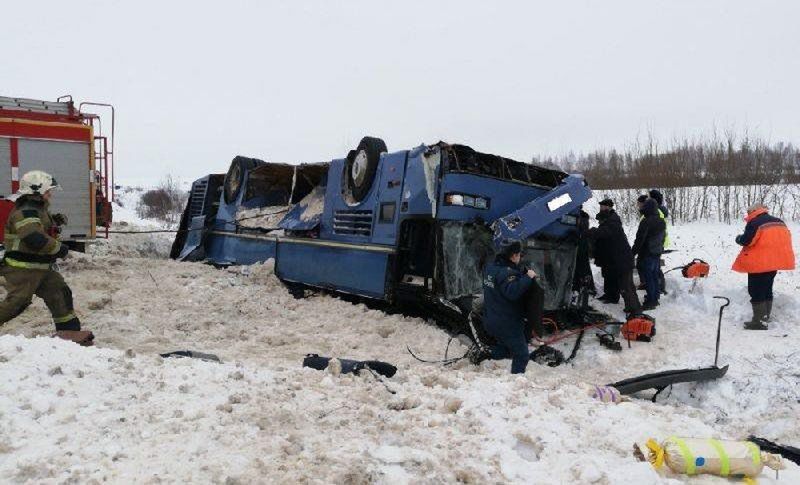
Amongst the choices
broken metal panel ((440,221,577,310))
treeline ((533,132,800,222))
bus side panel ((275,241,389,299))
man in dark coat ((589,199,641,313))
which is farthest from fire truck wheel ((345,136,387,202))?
treeline ((533,132,800,222))

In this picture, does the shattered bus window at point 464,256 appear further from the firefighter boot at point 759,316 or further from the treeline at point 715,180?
the treeline at point 715,180

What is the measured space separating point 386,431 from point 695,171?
55.6ft

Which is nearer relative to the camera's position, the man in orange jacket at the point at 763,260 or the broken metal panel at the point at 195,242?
the man in orange jacket at the point at 763,260

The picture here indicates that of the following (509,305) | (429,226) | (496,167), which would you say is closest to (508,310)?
(509,305)

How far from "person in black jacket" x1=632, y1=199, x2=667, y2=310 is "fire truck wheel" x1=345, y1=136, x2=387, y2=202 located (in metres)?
3.66

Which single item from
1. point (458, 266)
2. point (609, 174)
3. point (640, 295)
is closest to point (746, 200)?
point (609, 174)

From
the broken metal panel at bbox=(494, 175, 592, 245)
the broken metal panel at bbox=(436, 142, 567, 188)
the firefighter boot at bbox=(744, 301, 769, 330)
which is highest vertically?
the broken metal panel at bbox=(436, 142, 567, 188)

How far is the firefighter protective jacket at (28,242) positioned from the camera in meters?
5.52

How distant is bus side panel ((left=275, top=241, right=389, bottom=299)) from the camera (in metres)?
7.36

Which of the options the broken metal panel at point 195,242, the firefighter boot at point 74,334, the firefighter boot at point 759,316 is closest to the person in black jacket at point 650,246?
the firefighter boot at point 759,316

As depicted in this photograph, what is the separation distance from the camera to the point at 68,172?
385 inches

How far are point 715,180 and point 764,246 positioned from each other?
10869 millimetres

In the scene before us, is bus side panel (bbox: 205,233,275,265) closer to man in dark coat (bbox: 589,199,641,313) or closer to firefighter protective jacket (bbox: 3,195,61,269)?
firefighter protective jacket (bbox: 3,195,61,269)

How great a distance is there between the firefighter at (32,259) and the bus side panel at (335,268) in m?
3.23
